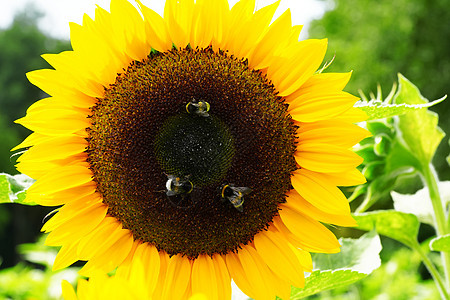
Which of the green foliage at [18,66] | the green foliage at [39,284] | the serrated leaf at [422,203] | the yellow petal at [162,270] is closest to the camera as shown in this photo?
the yellow petal at [162,270]

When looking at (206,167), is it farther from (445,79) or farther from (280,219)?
(445,79)

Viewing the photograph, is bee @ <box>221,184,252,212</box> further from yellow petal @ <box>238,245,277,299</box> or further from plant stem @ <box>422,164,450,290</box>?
plant stem @ <box>422,164,450,290</box>

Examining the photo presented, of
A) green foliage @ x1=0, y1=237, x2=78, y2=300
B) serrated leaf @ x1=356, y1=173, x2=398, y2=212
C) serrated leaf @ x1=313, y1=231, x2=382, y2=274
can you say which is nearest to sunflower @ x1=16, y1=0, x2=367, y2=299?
serrated leaf @ x1=313, y1=231, x2=382, y2=274

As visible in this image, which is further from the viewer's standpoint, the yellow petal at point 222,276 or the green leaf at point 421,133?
the green leaf at point 421,133

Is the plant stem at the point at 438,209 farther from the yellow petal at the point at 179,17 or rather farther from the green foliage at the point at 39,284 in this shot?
the green foliage at the point at 39,284

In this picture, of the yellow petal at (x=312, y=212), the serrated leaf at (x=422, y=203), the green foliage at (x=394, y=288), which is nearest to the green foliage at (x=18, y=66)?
the green foliage at (x=394, y=288)

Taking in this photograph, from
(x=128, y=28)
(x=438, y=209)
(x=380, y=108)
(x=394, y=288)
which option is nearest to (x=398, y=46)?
(x=394, y=288)
